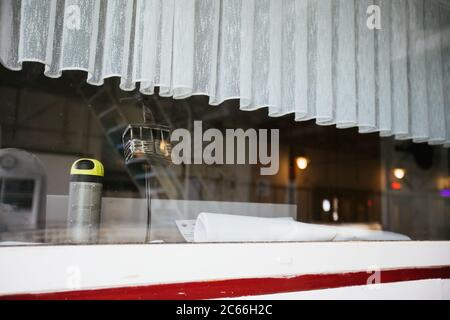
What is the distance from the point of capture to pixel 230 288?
0.84m

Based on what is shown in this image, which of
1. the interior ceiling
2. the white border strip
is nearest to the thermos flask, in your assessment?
the white border strip

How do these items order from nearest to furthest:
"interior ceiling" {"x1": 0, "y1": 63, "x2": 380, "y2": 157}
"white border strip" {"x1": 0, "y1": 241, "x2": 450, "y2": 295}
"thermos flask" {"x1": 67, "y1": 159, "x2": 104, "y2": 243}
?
"white border strip" {"x1": 0, "y1": 241, "x2": 450, "y2": 295}
"thermos flask" {"x1": 67, "y1": 159, "x2": 104, "y2": 243}
"interior ceiling" {"x1": 0, "y1": 63, "x2": 380, "y2": 157}

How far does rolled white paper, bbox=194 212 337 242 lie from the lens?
970mm

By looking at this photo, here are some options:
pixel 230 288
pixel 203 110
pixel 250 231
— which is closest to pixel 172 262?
pixel 230 288

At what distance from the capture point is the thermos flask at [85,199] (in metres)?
0.93

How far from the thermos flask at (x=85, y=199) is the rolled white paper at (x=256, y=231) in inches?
10.7

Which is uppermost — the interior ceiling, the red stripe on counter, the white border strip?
the interior ceiling

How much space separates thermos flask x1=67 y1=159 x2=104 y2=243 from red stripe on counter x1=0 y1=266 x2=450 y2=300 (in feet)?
→ 0.75

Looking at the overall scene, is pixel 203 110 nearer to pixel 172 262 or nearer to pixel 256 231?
pixel 256 231

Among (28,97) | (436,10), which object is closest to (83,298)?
(28,97)

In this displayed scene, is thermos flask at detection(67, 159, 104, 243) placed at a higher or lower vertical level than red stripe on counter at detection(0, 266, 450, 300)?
higher

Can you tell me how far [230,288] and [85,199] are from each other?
43 cm

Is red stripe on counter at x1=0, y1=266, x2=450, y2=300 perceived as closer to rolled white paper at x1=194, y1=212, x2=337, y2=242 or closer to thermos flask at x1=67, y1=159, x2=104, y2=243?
rolled white paper at x1=194, y1=212, x2=337, y2=242
